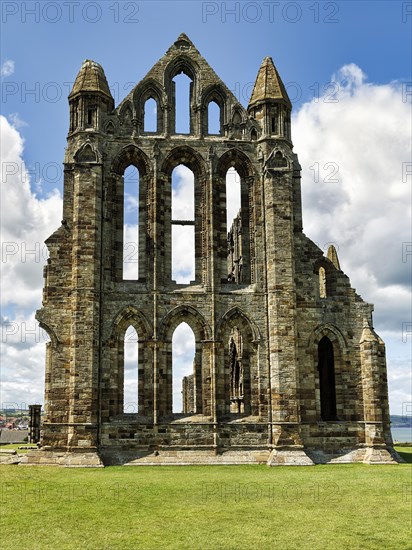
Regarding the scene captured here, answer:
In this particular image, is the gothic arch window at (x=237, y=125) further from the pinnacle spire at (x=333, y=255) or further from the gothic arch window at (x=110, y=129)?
the pinnacle spire at (x=333, y=255)

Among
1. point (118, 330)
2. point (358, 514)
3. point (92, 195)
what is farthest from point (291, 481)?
point (92, 195)

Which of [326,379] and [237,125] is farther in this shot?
[237,125]

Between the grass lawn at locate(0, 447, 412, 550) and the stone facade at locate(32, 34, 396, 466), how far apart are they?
108 inches

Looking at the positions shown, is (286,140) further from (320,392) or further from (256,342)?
(320,392)

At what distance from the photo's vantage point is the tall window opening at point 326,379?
27.7 metres

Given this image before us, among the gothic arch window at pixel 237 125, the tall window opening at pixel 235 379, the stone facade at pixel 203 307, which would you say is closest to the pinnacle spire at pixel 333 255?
the tall window opening at pixel 235 379

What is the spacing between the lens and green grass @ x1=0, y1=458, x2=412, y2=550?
12.9 m

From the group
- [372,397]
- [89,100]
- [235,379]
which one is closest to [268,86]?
[89,100]

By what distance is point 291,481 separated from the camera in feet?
64.8

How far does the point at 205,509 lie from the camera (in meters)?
15.7

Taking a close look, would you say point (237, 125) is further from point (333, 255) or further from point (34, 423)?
point (34, 423)

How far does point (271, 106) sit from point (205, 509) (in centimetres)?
1790

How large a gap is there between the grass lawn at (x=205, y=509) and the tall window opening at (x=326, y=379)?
5.46 meters

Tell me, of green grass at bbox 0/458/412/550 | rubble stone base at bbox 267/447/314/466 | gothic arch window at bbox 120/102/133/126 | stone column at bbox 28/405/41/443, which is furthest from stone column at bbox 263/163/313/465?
stone column at bbox 28/405/41/443
